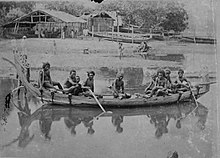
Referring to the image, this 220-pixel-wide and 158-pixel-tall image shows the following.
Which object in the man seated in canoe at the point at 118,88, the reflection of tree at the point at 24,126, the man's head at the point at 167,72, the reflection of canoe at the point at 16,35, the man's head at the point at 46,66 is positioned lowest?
the reflection of tree at the point at 24,126

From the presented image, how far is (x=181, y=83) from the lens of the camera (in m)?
2.01

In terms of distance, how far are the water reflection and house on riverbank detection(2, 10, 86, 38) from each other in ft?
1.19

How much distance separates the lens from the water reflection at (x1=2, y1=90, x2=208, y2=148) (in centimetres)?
199

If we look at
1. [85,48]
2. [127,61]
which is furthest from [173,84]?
[85,48]

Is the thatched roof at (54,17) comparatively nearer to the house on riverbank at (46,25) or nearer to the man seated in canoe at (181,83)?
the house on riverbank at (46,25)

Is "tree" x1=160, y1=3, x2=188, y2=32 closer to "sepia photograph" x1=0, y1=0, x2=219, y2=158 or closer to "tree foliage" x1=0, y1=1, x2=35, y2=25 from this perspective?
"sepia photograph" x1=0, y1=0, x2=219, y2=158

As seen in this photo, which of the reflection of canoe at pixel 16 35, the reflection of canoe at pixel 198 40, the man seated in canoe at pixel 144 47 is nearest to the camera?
the reflection of canoe at pixel 198 40

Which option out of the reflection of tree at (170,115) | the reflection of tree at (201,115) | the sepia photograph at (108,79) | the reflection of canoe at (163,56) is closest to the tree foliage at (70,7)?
the sepia photograph at (108,79)

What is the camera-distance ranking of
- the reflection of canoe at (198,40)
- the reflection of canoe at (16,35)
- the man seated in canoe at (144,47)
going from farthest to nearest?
the reflection of canoe at (16,35) < the man seated in canoe at (144,47) < the reflection of canoe at (198,40)

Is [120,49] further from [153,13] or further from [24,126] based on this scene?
[24,126]

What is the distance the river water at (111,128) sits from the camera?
1956 millimetres

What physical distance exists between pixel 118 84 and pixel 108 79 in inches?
2.3

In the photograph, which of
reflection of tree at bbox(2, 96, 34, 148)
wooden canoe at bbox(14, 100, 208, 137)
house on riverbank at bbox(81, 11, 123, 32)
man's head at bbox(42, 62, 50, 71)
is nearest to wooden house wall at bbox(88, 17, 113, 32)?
house on riverbank at bbox(81, 11, 123, 32)

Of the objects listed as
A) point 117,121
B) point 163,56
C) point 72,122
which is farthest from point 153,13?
point 72,122
